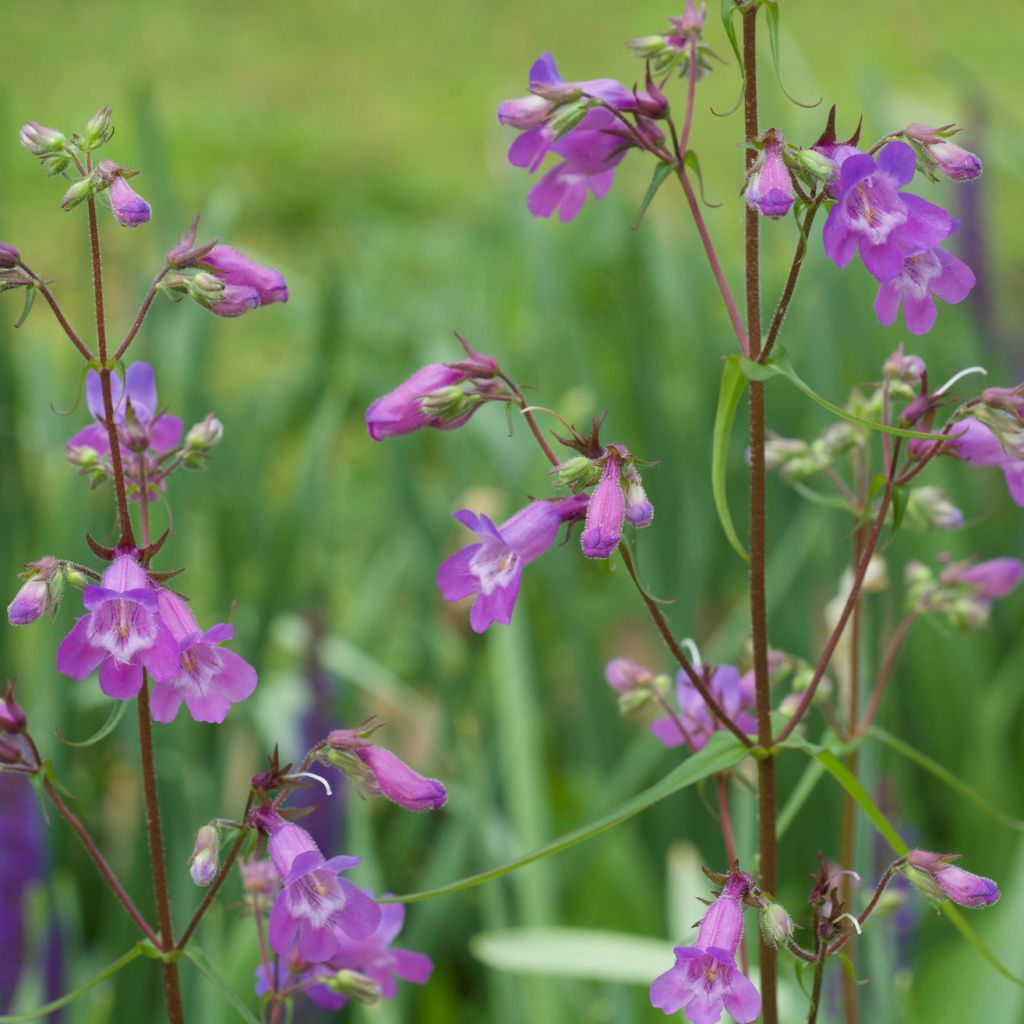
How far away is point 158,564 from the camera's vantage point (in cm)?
249

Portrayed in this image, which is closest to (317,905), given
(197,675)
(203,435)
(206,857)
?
(206,857)

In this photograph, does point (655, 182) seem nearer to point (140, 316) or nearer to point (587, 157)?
point (587, 157)

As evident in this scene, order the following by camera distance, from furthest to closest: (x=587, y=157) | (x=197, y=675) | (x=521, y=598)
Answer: (x=521, y=598) < (x=587, y=157) < (x=197, y=675)

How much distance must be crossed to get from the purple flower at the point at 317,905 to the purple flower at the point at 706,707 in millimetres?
392

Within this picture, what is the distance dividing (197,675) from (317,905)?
7.9 inches

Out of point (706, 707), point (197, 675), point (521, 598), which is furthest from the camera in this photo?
point (521, 598)

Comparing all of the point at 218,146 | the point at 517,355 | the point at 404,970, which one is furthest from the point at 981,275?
the point at 218,146

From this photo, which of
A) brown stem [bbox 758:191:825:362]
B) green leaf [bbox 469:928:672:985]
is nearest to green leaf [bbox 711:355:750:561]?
brown stem [bbox 758:191:825:362]

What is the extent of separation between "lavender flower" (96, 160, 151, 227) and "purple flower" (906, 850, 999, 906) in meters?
0.78

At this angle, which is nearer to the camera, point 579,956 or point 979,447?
point 979,447

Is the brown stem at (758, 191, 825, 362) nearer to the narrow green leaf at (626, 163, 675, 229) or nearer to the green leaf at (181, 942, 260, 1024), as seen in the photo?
the narrow green leaf at (626, 163, 675, 229)

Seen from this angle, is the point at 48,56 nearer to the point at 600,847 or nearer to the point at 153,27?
the point at 153,27

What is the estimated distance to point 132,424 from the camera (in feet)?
4.13

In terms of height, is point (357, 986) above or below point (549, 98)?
below
